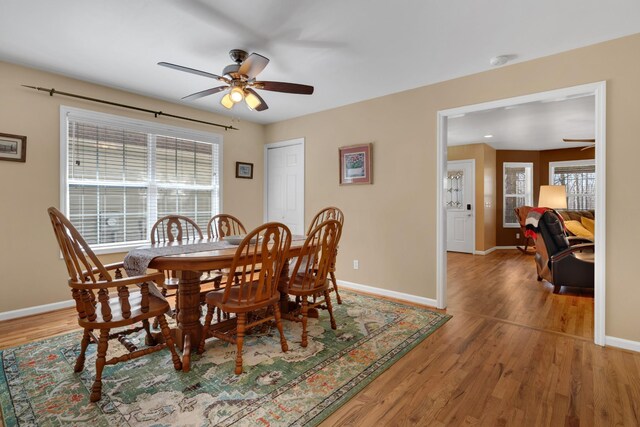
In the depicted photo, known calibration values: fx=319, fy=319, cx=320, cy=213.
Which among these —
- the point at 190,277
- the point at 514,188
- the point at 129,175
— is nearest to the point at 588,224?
the point at 514,188

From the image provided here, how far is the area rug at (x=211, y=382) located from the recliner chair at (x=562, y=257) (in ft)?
7.67

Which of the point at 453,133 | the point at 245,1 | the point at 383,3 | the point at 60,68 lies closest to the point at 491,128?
the point at 453,133

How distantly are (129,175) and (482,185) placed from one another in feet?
21.4

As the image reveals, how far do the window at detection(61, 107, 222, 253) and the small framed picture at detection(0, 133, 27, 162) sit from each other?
0.31 metres

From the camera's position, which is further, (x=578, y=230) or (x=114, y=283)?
(x=578, y=230)

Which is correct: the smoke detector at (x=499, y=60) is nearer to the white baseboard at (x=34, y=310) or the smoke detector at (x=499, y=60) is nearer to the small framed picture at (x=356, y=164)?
the small framed picture at (x=356, y=164)

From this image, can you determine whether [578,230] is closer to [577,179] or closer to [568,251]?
[568,251]

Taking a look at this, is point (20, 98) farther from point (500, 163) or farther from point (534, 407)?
point (500, 163)

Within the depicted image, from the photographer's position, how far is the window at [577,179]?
23.5 feet

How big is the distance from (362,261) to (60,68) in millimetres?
3830

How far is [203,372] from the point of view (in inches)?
81.8

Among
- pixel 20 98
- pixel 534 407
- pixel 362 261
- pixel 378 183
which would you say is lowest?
pixel 534 407

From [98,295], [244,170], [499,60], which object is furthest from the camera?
[244,170]

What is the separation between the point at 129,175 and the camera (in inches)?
152
